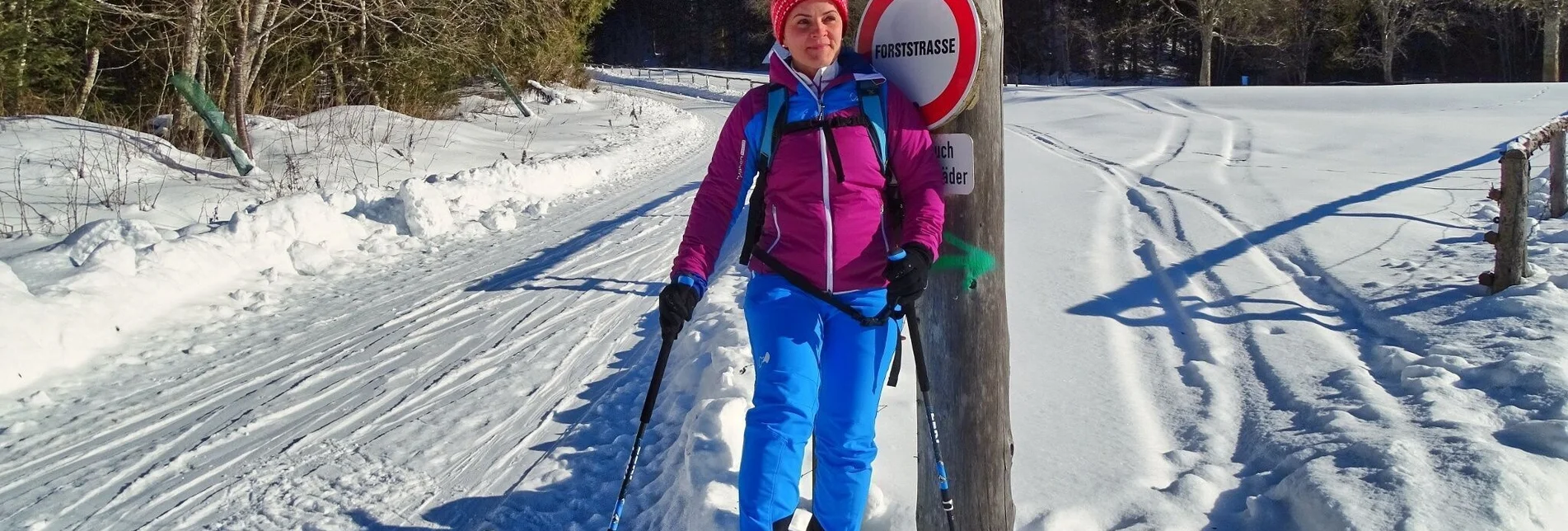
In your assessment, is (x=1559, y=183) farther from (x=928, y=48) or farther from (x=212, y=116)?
(x=212, y=116)

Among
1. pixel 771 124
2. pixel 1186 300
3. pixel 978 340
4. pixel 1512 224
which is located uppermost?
pixel 771 124

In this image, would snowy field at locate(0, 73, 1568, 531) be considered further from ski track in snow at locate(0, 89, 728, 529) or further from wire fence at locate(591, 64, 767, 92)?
wire fence at locate(591, 64, 767, 92)

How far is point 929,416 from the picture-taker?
2.59m

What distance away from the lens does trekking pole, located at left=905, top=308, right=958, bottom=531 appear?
8.36 ft

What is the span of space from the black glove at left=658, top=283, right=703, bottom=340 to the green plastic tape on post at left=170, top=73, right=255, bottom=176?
969 centimetres

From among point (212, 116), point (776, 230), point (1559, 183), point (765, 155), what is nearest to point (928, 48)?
point (765, 155)

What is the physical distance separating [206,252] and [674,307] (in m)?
5.53

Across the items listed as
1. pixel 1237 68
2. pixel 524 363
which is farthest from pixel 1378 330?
pixel 1237 68

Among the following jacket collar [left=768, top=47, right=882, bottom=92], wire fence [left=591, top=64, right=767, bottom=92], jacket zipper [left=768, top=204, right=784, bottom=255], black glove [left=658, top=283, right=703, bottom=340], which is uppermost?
wire fence [left=591, top=64, right=767, bottom=92]

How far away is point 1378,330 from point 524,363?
4530 millimetres

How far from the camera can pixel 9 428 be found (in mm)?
4281

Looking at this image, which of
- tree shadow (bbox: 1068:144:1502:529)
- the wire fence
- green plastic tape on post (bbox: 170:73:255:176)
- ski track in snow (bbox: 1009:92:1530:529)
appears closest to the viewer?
ski track in snow (bbox: 1009:92:1530:529)

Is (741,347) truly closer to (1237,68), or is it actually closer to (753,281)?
(753,281)

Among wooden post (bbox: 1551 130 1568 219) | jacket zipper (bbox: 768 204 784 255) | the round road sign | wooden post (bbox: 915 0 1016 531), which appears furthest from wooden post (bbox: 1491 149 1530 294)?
jacket zipper (bbox: 768 204 784 255)
